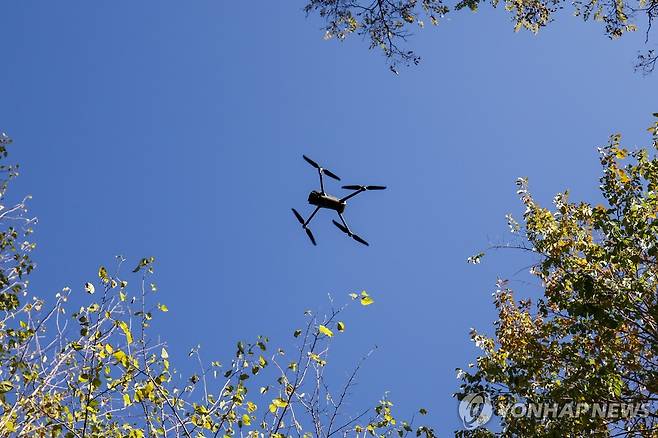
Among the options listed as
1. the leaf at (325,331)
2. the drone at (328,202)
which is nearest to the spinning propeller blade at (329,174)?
the drone at (328,202)

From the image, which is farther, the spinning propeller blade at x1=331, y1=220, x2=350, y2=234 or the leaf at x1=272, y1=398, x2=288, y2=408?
the leaf at x1=272, y1=398, x2=288, y2=408

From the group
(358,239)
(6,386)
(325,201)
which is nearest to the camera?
(358,239)

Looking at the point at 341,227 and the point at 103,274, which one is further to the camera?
the point at 103,274

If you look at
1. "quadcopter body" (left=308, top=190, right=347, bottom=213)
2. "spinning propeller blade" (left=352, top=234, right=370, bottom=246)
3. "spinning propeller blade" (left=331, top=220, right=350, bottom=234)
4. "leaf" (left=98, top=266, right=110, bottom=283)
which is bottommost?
"spinning propeller blade" (left=352, top=234, right=370, bottom=246)

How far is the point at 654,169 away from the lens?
30.7 feet

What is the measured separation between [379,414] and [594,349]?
4.24 meters

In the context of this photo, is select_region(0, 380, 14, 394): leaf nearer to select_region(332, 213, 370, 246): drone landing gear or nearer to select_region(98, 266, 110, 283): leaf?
select_region(98, 266, 110, 283): leaf

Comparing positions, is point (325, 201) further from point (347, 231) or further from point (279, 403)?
point (279, 403)

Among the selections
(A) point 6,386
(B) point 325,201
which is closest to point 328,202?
(B) point 325,201

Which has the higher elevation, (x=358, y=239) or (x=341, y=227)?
(x=341, y=227)

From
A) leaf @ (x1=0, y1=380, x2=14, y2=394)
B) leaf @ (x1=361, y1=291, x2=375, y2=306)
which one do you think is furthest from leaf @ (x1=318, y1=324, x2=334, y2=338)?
leaf @ (x1=0, y1=380, x2=14, y2=394)

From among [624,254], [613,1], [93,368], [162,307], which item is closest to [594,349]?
[624,254]

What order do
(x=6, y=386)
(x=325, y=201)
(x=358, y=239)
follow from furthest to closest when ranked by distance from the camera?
(x=6, y=386)
(x=325, y=201)
(x=358, y=239)

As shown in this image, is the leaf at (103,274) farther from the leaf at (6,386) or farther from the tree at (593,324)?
the tree at (593,324)
